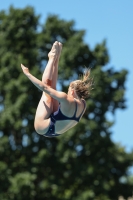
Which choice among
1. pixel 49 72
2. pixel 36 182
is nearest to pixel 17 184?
pixel 36 182

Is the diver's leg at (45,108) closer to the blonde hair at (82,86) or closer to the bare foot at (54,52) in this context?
the bare foot at (54,52)

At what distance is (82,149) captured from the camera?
3055cm

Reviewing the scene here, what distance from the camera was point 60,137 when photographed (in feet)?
98.5

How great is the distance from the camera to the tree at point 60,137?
2989cm

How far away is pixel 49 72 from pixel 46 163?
20.8 meters

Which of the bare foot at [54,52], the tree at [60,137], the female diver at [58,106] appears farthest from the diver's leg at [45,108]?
the tree at [60,137]

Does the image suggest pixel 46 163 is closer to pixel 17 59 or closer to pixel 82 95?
pixel 17 59

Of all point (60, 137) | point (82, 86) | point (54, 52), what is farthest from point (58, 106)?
point (60, 137)

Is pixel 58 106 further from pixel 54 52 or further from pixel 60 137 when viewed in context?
pixel 60 137

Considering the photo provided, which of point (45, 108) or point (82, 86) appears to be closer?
point (82, 86)

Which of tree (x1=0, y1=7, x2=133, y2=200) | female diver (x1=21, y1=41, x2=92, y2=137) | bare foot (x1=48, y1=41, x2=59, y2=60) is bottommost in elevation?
female diver (x1=21, y1=41, x2=92, y2=137)

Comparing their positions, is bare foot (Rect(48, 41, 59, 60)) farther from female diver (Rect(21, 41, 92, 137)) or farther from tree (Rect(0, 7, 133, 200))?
tree (Rect(0, 7, 133, 200))

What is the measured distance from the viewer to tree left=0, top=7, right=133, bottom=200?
29891 millimetres

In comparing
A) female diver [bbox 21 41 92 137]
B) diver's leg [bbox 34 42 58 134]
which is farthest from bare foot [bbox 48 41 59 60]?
diver's leg [bbox 34 42 58 134]
